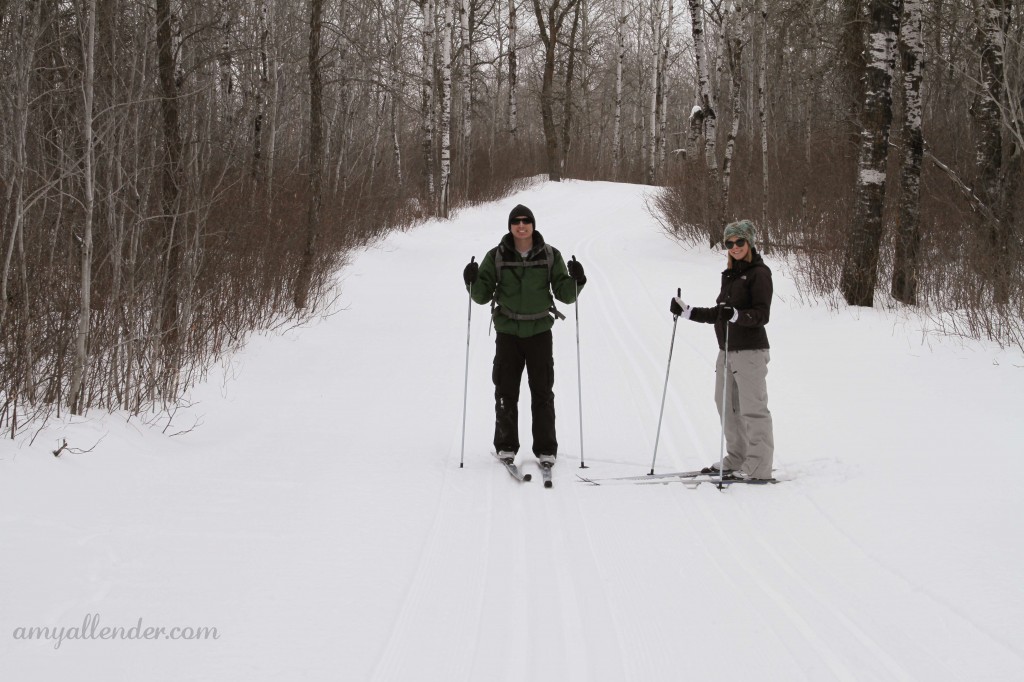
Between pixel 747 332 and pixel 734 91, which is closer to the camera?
pixel 747 332

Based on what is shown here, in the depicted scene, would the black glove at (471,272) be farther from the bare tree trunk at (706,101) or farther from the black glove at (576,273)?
the bare tree trunk at (706,101)

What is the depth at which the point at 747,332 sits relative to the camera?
5461 mm

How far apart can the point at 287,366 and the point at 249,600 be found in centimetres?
526

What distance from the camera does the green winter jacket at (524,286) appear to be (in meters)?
5.64

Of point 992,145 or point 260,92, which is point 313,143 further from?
point 992,145

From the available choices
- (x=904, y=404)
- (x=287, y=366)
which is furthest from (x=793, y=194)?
(x=287, y=366)

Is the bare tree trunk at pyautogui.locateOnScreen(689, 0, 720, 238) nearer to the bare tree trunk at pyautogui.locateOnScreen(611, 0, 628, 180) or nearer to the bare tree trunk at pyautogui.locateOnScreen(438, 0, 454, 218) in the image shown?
the bare tree trunk at pyautogui.locateOnScreen(438, 0, 454, 218)

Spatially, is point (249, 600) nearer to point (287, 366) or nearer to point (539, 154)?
point (287, 366)

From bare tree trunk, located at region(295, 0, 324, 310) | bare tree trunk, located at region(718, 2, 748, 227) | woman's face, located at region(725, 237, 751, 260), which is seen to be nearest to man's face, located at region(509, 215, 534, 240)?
woman's face, located at region(725, 237, 751, 260)

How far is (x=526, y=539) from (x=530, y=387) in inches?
62.8

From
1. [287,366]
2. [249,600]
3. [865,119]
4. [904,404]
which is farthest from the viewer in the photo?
[865,119]

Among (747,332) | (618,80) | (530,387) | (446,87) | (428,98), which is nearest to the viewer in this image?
Answer: (747,332)

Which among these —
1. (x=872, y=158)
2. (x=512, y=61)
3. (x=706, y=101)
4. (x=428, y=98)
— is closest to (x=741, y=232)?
(x=872, y=158)

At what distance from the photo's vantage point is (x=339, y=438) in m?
6.34
